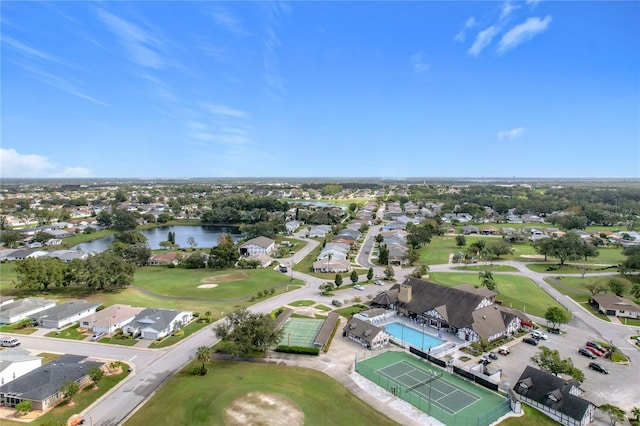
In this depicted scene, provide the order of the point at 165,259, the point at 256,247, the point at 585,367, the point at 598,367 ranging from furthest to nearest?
1. the point at 256,247
2. the point at 165,259
3. the point at 585,367
4. the point at 598,367

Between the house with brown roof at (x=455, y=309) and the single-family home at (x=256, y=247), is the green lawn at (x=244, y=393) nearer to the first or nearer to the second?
the house with brown roof at (x=455, y=309)

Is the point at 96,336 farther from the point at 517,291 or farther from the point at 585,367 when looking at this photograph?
the point at 517,291

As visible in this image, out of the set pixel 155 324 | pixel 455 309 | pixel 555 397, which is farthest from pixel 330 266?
pixel 555 397

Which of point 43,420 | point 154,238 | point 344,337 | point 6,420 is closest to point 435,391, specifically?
point 344,337

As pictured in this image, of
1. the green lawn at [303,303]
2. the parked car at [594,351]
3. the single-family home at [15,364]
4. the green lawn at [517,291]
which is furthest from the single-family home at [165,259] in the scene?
the parked car at [594,351]

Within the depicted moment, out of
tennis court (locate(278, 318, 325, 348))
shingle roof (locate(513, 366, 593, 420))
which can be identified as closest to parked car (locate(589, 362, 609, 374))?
shingle roof (locate(513, 366, 593, 420))

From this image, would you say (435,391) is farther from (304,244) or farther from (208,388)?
(304,244)
